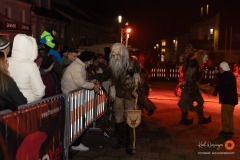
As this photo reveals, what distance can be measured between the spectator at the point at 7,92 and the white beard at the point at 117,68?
279 centimetres

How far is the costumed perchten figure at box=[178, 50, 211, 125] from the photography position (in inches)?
368

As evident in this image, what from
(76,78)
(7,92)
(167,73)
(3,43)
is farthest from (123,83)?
(167,73)

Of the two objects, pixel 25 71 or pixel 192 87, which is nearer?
pixel 25 71

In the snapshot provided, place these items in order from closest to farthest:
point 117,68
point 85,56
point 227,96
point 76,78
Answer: point 76,78 < point 117,68 < point 85,56 < point 227,96

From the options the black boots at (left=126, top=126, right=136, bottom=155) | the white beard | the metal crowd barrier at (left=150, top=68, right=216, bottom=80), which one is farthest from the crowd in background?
the metal crowd barrier at (left=150, top=68, right=216, bottom=80)

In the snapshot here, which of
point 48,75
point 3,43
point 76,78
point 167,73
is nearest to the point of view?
point 3,43

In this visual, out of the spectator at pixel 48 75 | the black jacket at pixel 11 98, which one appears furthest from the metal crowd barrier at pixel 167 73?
the black jacket at pixel 11 98

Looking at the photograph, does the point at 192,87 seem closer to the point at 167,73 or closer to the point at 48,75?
the point at 48,75

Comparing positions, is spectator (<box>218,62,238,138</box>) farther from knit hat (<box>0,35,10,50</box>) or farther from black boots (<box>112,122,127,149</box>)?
knit hat (<box>0,35,10,50</box>)

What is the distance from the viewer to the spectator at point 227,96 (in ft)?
26.4

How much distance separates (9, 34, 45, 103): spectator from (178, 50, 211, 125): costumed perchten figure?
5205 mm

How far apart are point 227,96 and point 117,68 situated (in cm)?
275

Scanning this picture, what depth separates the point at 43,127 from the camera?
475cm

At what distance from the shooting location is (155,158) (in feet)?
21.6
